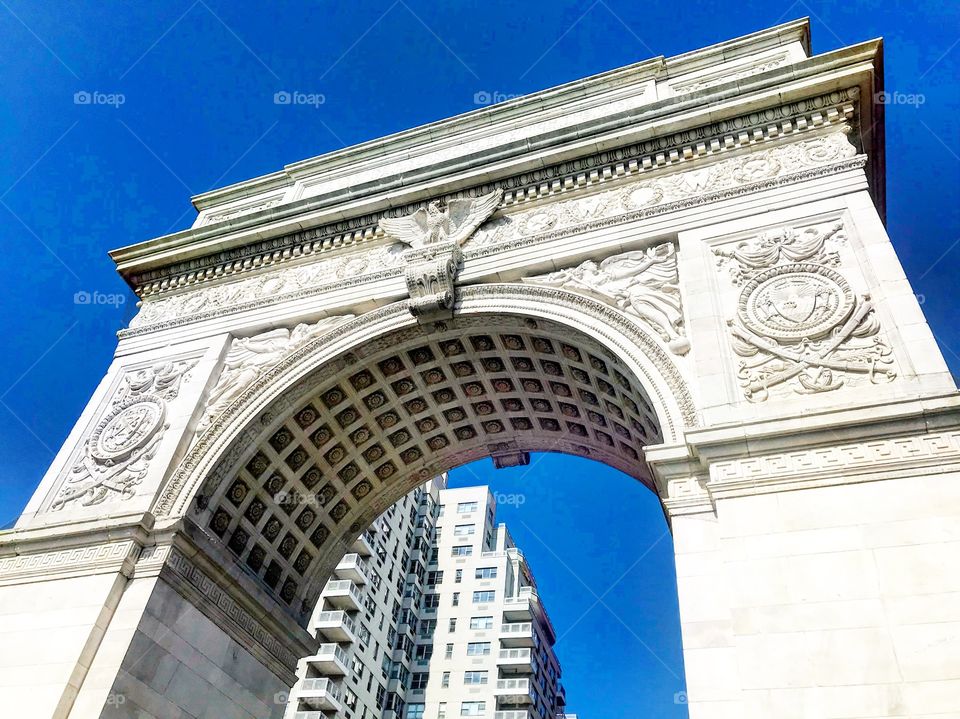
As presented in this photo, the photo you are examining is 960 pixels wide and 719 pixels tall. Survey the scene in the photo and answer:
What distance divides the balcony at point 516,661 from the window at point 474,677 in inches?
51.5

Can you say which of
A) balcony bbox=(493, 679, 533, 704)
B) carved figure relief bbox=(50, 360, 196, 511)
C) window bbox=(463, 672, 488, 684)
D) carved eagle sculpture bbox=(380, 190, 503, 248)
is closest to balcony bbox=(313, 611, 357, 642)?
window bbox=(463, 672, 488, 684)

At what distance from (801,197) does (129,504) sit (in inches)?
528

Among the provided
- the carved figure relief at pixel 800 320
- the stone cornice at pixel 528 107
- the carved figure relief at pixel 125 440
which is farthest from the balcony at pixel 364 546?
the carved figure relief at pixel 800 320

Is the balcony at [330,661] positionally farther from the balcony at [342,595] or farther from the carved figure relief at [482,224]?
the carved figure relief at [482,224]

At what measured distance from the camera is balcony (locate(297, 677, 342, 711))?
38.2 m

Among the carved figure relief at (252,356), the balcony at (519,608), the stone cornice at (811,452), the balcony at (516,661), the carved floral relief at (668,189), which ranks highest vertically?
the balcony at (519,608)

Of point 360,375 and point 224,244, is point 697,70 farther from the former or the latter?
point 224,244

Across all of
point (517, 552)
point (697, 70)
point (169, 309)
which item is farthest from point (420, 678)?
point (697, 70)

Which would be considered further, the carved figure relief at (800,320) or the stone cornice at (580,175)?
the stone cornice at (580,175)

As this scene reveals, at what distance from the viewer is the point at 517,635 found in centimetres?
5169

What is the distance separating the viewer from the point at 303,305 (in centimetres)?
1605

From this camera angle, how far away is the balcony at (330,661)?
39844 millimetres

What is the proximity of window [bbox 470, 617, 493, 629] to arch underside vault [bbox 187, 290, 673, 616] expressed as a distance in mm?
39139

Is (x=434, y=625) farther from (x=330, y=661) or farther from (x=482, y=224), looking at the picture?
(x=482, y=224)
